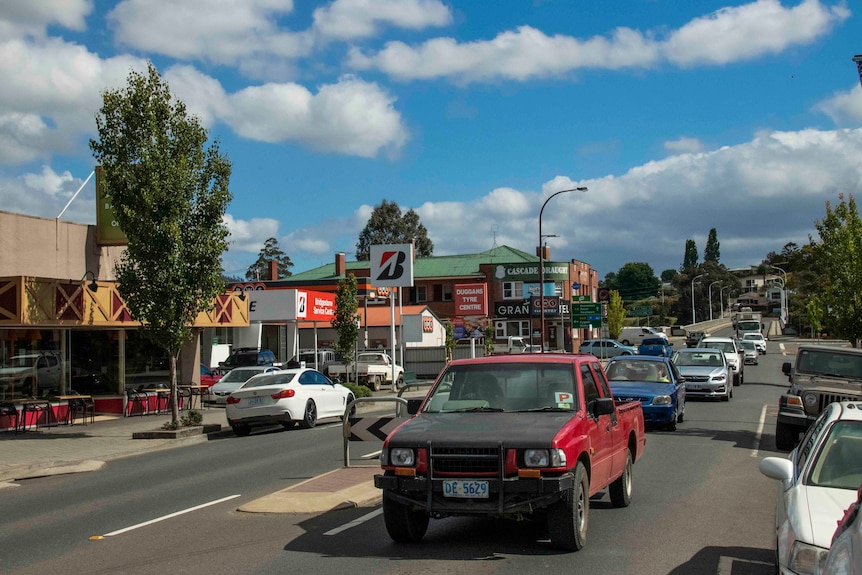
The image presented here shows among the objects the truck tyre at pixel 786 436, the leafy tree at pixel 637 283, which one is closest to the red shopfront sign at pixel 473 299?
the truck tyre at pixel 786 436

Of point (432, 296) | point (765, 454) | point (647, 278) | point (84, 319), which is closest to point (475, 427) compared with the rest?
point (765, 454)

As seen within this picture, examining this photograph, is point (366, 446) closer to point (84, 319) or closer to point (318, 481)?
point (318, 481)

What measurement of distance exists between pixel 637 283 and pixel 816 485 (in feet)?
636

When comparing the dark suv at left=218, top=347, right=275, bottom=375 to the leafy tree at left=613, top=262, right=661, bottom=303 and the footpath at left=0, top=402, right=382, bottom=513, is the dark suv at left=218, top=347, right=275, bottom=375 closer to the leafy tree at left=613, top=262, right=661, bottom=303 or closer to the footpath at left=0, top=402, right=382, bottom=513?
the footpath at left=0, top=402, right=382, bottom=513

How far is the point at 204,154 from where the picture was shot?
2158 cm

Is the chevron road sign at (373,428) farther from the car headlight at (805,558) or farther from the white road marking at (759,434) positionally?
the white road marking at (759,434)

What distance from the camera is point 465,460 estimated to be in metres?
7.32

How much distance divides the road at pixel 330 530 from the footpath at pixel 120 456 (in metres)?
0.45

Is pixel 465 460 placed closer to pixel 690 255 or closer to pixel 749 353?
pixel 749 353

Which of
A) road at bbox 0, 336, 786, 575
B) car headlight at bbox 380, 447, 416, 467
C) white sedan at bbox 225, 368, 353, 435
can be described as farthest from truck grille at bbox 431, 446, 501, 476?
white sedan at bbox 225, 368, 353, 435

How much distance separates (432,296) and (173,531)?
70.2m

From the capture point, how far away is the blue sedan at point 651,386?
17.6 metres

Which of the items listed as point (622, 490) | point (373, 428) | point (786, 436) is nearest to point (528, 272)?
point (786, 436)

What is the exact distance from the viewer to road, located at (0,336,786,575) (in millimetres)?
7426
